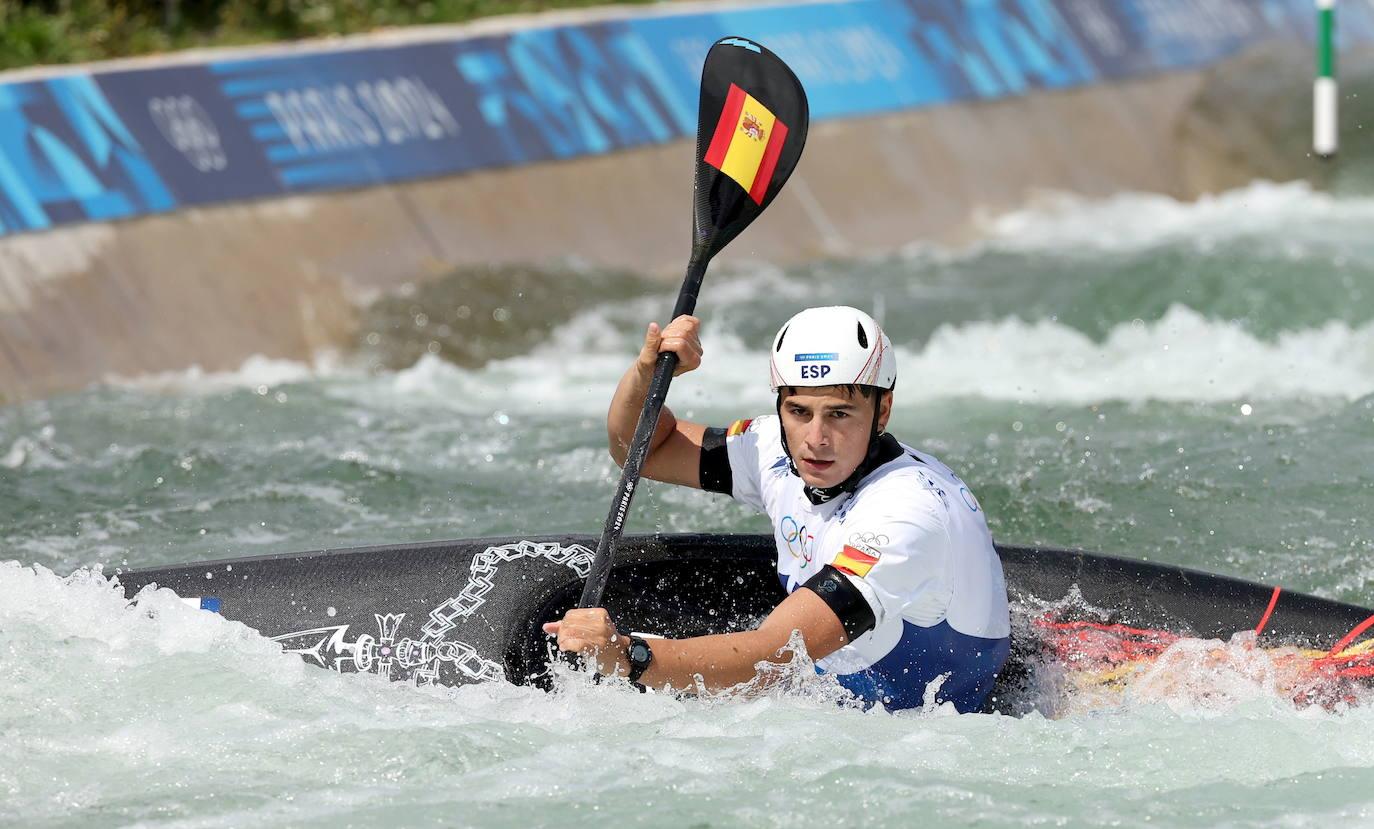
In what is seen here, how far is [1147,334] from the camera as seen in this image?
377 inches

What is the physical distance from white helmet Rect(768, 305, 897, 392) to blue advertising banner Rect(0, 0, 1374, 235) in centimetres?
602

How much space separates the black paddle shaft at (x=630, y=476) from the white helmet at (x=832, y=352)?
323 mm

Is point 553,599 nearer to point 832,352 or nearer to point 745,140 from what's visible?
point 832,352

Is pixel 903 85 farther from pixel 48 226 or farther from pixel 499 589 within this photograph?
pixel 499 589

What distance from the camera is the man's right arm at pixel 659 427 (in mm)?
4152

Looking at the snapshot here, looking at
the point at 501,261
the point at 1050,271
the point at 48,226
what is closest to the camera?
the point at 48,226

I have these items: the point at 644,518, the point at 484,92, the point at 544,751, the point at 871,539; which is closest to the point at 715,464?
the point at 871,539

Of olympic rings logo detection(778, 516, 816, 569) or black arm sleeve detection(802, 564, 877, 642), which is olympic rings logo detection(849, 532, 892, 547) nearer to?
black arm sleeve detection(802, 564, 877, 642)

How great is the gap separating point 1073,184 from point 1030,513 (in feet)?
26.9

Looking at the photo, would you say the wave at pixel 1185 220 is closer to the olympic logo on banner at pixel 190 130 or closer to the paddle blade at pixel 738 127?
the olympic logo on banner at pixel 190 130

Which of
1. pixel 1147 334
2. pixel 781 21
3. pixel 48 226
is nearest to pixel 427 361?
pixel 48 226

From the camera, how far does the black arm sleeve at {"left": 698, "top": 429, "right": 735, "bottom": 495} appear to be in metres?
4.39

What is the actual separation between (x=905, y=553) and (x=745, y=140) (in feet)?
5.27

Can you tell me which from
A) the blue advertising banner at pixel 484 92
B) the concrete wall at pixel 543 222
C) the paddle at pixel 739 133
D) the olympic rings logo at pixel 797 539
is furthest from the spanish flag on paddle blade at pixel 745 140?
the blue advertising banner at pixel 484 92
